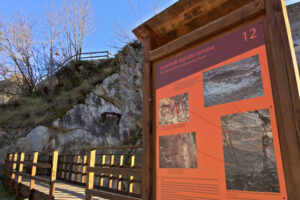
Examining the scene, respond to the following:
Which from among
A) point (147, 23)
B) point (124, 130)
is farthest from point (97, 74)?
point (147, 23)

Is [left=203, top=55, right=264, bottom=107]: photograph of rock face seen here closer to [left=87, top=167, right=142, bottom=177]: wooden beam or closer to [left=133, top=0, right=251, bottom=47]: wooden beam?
[left=133, top=0, right=251, bottom=47]: wooden beam

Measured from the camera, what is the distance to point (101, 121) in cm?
1313

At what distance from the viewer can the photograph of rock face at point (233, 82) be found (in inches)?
58.9

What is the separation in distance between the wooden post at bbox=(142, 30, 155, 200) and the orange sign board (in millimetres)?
111

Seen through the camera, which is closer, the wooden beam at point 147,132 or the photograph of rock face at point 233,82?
the photograph of rock face at point 233,82

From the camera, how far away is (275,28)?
1.48m

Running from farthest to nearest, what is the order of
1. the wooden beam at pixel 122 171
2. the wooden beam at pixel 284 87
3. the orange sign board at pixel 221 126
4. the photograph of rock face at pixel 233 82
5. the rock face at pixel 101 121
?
the rock face at pixel 101 121
the wooden beam at pixel 122 171
the photograph of rock face at pixel 233 82
the orange sign board at pixel 221 126
the wooden beam at pixel 284 87

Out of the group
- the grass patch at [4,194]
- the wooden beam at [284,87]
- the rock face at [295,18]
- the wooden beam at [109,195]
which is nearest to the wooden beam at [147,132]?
the wooden beam at [109,195]

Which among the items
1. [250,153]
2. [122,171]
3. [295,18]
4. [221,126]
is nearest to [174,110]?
[221,126]

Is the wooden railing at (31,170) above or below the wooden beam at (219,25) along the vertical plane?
below

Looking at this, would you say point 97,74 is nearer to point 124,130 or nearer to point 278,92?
point 124,130

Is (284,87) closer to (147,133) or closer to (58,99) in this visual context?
(147,133)

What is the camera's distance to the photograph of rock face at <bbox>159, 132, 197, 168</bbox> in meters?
1.72

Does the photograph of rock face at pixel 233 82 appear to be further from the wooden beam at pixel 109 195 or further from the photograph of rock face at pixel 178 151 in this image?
the wooden beam at pixel 109 195
